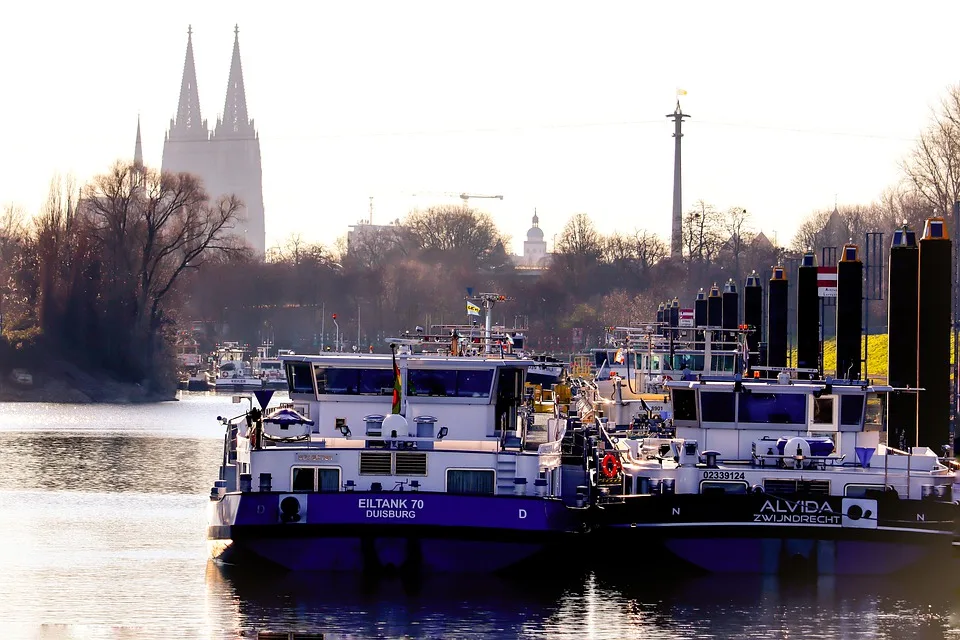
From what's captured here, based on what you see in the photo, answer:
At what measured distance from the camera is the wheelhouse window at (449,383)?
44.5 m

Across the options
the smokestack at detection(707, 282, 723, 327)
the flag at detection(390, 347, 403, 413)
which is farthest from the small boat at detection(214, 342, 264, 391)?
the flag at detection(390, 347, 403, 413)

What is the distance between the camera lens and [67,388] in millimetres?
129750

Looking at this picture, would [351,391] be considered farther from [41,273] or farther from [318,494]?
[41,273]

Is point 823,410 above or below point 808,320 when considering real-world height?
below

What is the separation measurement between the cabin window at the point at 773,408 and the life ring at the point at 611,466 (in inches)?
172

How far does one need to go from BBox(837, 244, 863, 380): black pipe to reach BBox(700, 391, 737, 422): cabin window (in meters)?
17.1

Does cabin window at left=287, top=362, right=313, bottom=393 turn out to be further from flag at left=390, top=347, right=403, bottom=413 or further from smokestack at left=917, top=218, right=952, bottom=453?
smokestack at left=917, top=218, right=952, bottom=453

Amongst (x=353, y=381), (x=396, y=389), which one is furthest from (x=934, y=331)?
(x=396, y=389)

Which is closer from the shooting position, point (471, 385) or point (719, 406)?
point (719, 406)

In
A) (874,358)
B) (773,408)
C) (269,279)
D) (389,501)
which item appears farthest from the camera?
(269,279)

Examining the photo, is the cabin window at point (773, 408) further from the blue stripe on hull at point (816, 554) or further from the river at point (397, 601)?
the blue stripe on hull at point (816, 554)

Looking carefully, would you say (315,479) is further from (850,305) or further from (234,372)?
(234,372)

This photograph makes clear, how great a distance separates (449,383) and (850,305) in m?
21.0

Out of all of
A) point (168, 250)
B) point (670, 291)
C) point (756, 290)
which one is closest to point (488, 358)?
point (756, 290)
